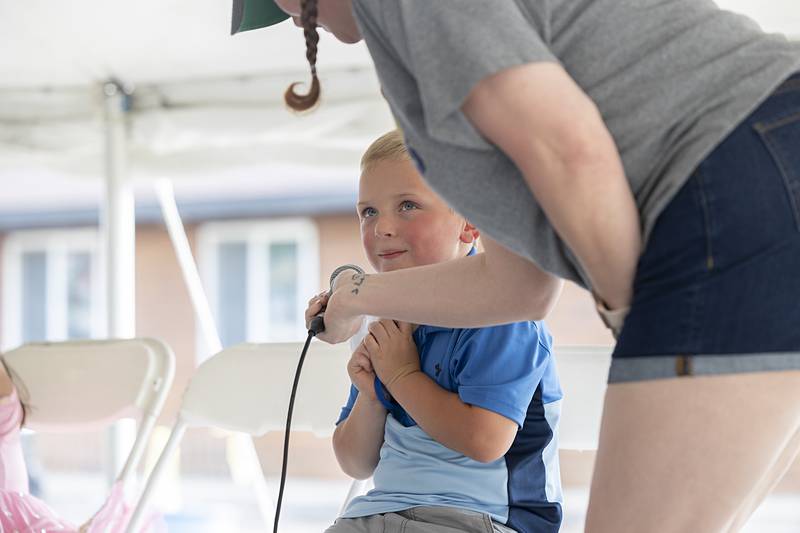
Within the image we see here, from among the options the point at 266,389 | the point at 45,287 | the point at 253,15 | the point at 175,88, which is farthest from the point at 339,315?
the point at 45,287

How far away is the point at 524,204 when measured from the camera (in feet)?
2.33

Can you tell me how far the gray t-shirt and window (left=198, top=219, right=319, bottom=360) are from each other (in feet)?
25.6

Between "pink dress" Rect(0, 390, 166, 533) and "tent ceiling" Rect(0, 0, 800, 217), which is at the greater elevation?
"tent ceiling" Rect(0, 0, 800, 217)

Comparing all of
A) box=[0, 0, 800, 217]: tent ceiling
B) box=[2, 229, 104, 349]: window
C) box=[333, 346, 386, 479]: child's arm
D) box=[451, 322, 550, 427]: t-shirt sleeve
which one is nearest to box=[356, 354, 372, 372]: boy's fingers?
box=[333, 346, 386, 479]: child's arm

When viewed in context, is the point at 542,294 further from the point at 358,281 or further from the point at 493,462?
the point at 493,462

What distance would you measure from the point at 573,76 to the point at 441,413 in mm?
615

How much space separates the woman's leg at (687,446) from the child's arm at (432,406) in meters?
0.48

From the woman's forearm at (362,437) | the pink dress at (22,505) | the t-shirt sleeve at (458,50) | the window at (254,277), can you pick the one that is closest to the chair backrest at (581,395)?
the woman's forearm at (362,437)

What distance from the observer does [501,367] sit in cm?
122

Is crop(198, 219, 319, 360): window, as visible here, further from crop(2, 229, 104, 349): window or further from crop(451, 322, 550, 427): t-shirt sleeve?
crop(451, 322, 550, 427): t-shirt sleeve

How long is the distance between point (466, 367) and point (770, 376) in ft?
2.04

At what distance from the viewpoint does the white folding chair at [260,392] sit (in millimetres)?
1833

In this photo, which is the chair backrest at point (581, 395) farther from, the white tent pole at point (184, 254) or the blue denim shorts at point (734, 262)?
the white tent pole at point (184, 254)

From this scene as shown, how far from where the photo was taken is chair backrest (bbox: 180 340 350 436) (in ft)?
6.01
